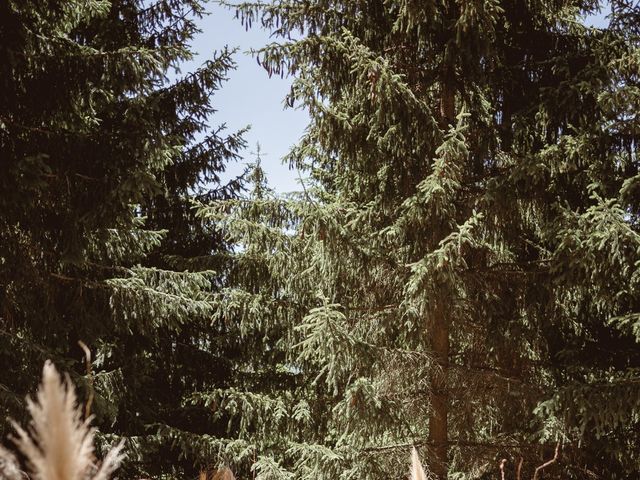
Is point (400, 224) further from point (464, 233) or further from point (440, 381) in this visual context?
point (440, 381)

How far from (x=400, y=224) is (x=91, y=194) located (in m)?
3.44

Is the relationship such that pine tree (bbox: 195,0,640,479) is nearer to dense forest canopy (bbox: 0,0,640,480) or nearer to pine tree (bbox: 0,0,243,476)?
dense forest canopy (bbox: 0,0,640,480)

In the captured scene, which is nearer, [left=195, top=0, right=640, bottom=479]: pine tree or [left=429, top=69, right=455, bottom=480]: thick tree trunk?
[left=195, top=0, right=640, bottom=479]: pine tree

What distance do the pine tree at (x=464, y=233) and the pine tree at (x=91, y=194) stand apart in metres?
1.54

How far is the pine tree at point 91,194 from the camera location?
6.56 metres

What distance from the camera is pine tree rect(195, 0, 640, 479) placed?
22.0 feet

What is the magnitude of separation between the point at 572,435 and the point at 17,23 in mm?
7512

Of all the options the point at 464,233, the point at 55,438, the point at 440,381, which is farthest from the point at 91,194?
the point at 55,438

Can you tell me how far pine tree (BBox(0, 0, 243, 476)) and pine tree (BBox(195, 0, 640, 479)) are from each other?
5.06 feet

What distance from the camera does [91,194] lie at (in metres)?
6.73

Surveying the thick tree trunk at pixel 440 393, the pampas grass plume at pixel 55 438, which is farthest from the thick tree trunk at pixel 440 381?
the pampas grass plume at pixel 55 438

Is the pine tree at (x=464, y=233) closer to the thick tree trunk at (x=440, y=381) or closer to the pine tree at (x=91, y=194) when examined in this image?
the thick tree trunk at (x=440, y=381)

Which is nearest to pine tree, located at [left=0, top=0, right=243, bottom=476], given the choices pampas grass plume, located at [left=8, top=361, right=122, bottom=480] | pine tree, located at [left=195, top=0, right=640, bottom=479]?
pine tree, located at [left=195, top=0, right=640, bottom=479]

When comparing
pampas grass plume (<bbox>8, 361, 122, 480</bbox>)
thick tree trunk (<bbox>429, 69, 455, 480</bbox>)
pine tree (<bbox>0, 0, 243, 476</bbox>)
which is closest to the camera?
pampas grass plume (<bbox>8, 361, 122, 480</bbox>)
